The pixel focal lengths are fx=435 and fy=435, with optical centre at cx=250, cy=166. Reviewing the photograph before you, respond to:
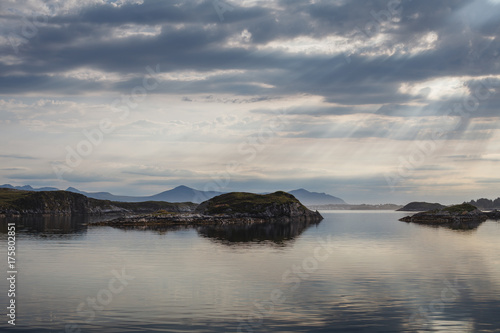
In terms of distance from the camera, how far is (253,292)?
45.4 m

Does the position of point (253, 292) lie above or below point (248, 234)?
below

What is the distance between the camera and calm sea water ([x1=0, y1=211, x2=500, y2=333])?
33562mm

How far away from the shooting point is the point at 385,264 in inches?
2611

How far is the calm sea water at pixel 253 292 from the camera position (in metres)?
33.6

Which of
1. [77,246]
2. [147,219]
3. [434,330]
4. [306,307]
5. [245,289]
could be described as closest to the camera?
[434,330]

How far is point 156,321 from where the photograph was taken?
3388cm

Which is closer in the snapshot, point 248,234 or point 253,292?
point 253,292

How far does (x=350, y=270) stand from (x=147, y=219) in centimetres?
14536

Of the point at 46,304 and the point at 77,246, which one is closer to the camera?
the point at 46,304

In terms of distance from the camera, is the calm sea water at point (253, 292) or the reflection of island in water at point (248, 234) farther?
the reflection of island in water at point (248, 234)

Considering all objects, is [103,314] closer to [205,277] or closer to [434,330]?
[205,277]

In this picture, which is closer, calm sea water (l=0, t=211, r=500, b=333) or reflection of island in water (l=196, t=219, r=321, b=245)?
calm sea water (l=0, t=211, r=500, b=333)

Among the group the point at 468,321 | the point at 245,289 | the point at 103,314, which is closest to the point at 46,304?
the point at 103,314

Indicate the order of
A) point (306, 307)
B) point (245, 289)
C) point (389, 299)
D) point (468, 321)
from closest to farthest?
point (468, 321)
point (306, 307)
point (389, 299)
point (245, 289)
